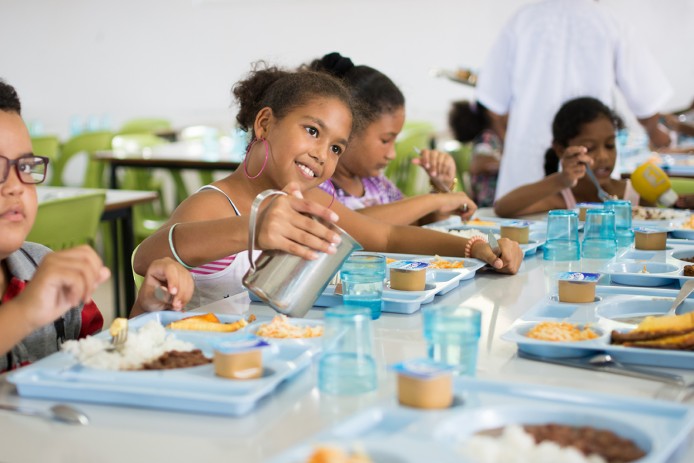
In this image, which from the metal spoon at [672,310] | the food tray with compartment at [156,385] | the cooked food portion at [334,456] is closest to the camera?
the cooked food portion at [334,456]

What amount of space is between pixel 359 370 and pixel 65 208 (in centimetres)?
205

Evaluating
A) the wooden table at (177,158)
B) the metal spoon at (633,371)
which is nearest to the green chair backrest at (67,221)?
the wooden table at (177,158)

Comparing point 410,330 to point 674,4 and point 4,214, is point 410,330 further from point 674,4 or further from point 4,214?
point 674,4

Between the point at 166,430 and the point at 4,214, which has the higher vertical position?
the point at 4,214

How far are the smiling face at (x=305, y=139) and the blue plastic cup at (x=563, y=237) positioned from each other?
1.68 ft

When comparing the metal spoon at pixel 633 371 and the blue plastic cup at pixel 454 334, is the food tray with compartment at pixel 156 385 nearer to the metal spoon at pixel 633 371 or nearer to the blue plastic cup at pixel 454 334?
the blue plastic cup at pixel 454 334

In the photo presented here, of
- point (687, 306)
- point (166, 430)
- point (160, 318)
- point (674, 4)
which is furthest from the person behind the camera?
point (674, 4)

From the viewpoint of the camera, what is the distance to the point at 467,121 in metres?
5.18

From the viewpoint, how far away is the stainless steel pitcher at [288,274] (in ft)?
4.21

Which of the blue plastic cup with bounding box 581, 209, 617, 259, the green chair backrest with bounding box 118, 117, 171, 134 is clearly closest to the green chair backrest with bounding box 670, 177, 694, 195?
the blue plastic cup with bounding box 581, 209, 617, 259

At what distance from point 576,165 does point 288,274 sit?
1614mm

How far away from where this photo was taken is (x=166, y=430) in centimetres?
91

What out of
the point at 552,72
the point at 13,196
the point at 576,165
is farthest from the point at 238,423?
the point at 552,72

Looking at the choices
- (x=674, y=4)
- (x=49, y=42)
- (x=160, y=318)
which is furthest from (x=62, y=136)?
(x=160, y=318)
